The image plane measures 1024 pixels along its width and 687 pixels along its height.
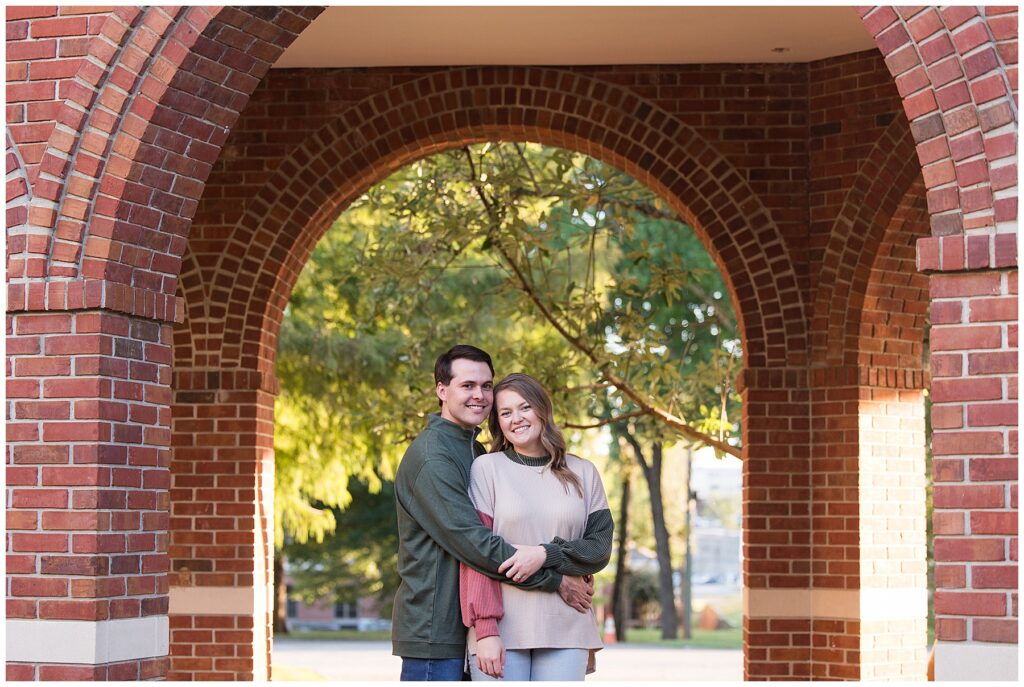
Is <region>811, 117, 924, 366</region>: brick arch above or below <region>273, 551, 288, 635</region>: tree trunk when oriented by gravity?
above

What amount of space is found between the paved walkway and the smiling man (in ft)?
31.8

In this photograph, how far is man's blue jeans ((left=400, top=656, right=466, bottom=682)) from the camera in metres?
4.88

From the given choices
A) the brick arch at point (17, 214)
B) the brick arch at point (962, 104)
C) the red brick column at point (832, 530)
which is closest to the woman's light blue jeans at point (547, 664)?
the brick arch at point (962, 104)

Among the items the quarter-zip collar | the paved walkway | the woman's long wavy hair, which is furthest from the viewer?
the paved walkway

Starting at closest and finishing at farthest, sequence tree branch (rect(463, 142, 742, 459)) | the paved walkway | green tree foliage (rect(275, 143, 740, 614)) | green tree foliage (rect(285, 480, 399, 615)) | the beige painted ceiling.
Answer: the beige painted ceiling → tree branch (rect(463, 142, 742, 459)) → green tree foliage (rect(275, 143, 740, 614)) → the paved walkway → green tree foliage (rect(285, 480, 399, 615))

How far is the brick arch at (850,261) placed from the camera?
29.2 ft

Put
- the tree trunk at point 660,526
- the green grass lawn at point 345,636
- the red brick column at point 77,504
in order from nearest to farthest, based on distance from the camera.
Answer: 1. the red brick column at point 77,504
2. the green grass lawn at point 345,636
3. the tree trunk at point 660,526

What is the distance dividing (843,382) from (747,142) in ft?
5.66

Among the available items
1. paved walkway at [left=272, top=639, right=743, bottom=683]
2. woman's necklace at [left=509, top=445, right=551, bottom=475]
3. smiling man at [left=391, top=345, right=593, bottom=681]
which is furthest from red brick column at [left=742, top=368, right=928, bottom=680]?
paved walkway at [left=272, top=639, right=743, bottom=683]

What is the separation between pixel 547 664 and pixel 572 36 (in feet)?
15.6

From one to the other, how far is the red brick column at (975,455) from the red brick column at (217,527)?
572cm

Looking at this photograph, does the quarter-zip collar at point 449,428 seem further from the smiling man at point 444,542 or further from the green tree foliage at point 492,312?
the green tree foliage at point 492,312

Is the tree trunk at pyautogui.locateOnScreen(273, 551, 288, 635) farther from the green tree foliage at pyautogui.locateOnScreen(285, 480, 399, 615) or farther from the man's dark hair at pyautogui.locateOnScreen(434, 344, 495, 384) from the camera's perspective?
the man's dark hair at pyautogui.locateOnScreen(434, 344, 495, 384)

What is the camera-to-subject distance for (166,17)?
5.36 meters
